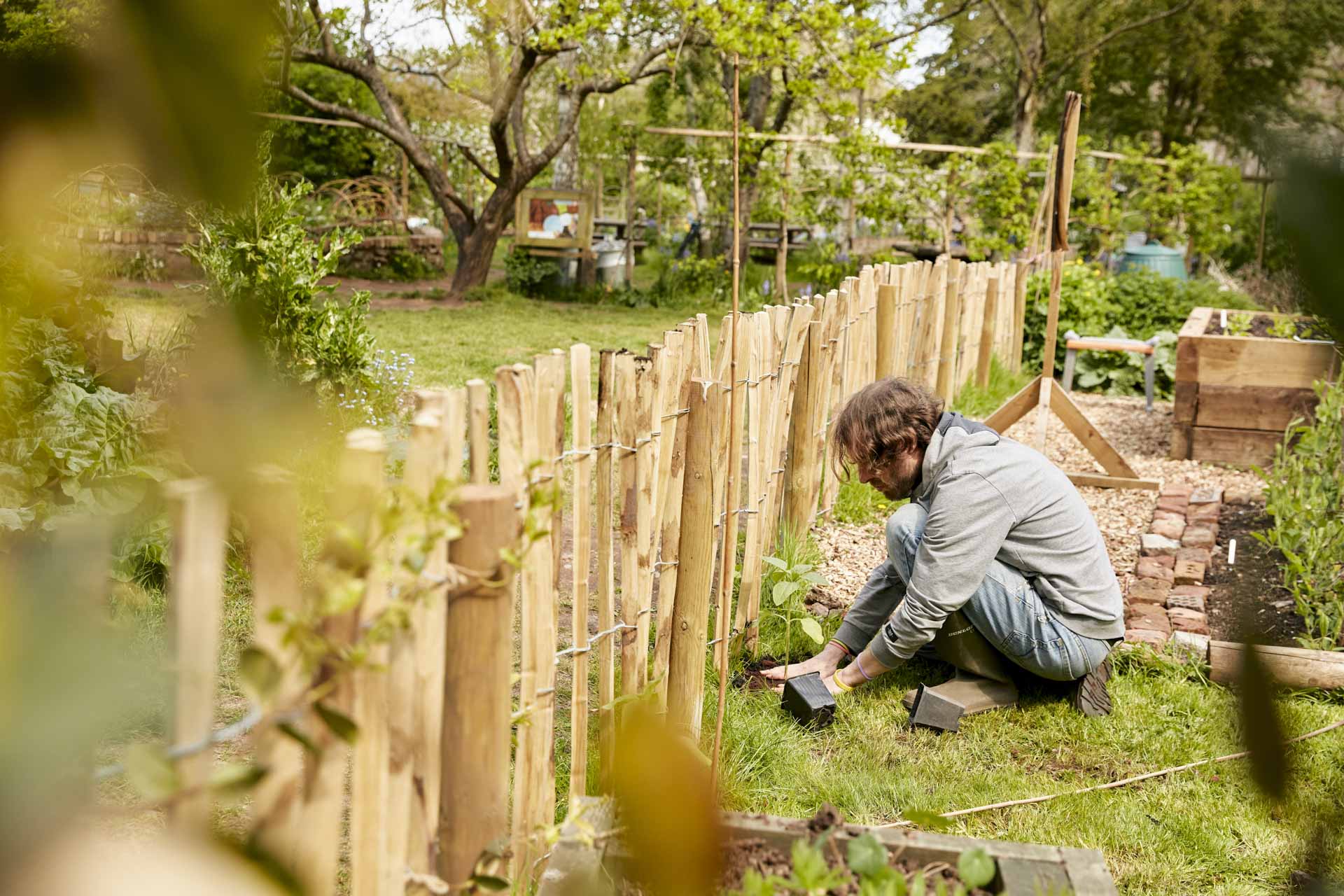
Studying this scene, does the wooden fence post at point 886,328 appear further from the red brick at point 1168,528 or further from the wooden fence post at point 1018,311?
the wooden fence post at point 1018,311

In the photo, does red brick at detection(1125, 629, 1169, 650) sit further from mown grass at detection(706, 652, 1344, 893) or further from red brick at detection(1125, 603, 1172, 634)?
mown grass at detection(706, 652, 1344, 893)

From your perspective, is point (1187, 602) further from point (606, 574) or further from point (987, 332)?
point (987, 332)

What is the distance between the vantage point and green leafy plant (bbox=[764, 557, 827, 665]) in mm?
3256

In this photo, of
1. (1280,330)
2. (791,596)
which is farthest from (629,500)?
(1280,330)

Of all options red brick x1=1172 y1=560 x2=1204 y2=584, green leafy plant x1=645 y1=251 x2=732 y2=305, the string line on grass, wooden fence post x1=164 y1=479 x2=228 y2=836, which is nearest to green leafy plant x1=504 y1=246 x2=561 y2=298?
green leafy plant x1=645 y1=251 x2=732 y2=305

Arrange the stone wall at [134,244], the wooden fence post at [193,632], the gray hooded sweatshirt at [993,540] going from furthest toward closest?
the gray hooded sweatshirt at [993,540] → the wooden fence post at [193,632] → the stone wall at [134,244]

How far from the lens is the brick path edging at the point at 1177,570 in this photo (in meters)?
3.76

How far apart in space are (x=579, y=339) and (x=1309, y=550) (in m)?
6.82

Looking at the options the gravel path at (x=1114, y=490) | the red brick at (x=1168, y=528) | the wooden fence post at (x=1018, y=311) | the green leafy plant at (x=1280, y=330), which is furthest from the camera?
the wooden fence post at (x=1018, y=311)

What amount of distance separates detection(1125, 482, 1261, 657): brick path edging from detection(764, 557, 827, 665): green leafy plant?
3.51ft

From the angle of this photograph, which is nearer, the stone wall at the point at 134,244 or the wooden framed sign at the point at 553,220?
the stone wall at the point at 134,244

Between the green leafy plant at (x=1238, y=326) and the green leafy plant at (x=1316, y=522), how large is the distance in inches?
63.6

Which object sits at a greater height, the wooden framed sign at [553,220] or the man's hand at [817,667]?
the wooden framed sign at [553,220]

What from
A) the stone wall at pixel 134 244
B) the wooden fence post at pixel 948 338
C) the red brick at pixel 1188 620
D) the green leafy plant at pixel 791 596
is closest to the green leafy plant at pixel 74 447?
the green leafy plant at pixel 791 596
